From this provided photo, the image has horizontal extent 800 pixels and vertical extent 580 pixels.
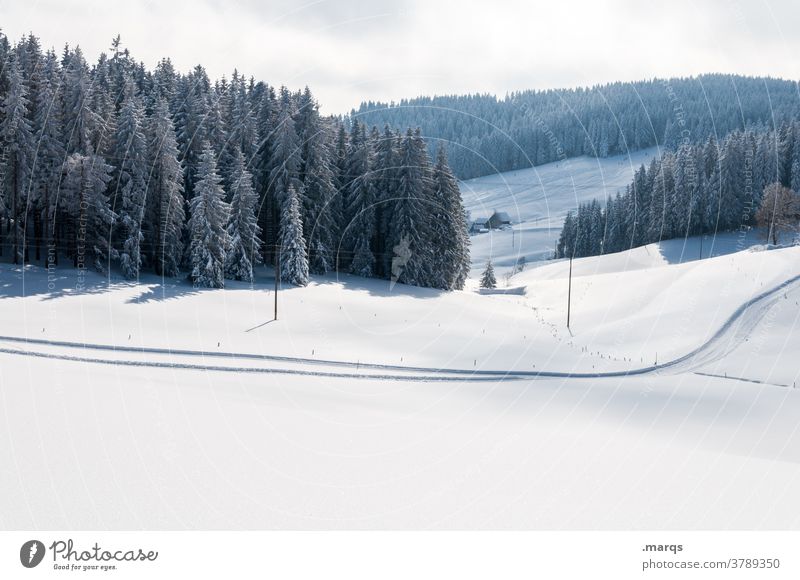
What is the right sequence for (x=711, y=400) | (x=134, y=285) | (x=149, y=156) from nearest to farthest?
1. (x=711, y=400)
2. (x=134, y=285)
3. (x=149, y=156)

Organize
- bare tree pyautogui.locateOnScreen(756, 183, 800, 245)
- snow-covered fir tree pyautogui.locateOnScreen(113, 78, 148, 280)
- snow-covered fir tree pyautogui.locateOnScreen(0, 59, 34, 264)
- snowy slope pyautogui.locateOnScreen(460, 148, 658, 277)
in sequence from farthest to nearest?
snowy slope pyautogui.locateOnScreen(460, 148, 658, 277)
bare tree pyautogui.locateOnScreen(756, 183, 800, 245)
snow-covered fir tree pyautogui.locateOnScreen(113, 78, 148, 280)
snow-covered fir tree pyautogui.locateOnScreen(0, 59, 34, 264)

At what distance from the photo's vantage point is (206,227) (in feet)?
160

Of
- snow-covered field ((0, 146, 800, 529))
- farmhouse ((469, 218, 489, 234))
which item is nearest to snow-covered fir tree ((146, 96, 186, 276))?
snow-covered field ((0, 146, 800, 529))

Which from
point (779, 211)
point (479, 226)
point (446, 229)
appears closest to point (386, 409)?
point (446, 229)

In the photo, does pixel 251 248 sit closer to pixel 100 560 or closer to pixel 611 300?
pixel 611 300

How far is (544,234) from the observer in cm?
15288

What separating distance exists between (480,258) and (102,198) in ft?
327

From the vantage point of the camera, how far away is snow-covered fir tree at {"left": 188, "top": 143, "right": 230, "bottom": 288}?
48.8 m

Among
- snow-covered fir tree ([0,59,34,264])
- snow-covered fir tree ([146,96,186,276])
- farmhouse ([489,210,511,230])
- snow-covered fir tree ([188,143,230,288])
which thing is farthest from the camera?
farmhouse ([489,210,511,230])

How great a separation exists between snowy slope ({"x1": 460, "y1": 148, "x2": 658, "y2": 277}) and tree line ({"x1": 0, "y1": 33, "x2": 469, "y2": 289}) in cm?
5869

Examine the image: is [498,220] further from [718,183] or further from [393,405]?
[393,405]

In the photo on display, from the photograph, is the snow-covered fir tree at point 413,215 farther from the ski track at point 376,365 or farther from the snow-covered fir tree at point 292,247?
the ski track at point 376,365

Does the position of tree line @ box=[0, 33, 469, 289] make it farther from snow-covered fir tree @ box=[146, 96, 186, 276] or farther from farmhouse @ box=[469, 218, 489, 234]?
farmhouse @ box=[469, 218, 489, 234]

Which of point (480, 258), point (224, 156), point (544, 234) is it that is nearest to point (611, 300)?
point (224, 156)
